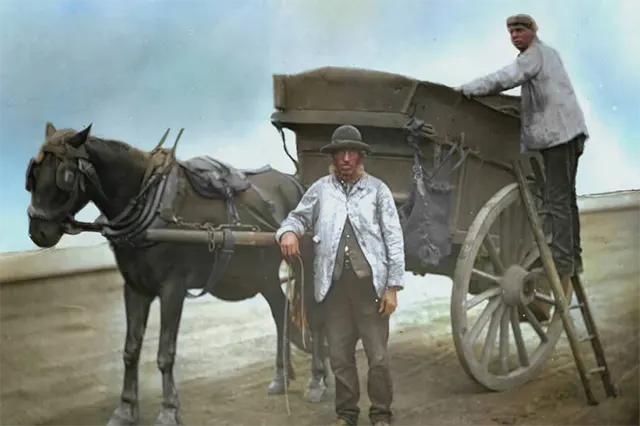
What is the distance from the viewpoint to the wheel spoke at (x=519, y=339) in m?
3.45

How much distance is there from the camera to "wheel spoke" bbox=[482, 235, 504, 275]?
3266 mm

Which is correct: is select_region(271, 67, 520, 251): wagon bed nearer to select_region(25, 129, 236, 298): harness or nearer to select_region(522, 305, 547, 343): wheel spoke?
select_region(25, 129, 236, 298): harness

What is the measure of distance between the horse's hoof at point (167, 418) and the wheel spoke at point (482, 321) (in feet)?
3.79

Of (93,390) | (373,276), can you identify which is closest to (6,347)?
(93,390)

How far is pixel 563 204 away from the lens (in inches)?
130

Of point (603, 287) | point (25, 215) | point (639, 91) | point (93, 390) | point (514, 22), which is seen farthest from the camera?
point (603, 287)

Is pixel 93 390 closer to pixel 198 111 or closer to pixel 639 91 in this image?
pixel 198 111

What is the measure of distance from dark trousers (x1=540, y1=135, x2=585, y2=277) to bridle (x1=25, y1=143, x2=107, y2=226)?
177 cm

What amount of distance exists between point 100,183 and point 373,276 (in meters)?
0.98

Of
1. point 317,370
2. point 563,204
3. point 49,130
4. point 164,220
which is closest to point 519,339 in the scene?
point 563,204

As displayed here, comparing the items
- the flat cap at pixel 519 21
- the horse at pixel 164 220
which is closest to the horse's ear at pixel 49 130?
the horse at pixel 164 220

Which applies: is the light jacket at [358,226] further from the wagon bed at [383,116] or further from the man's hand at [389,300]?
the wagon bed at [383,116]

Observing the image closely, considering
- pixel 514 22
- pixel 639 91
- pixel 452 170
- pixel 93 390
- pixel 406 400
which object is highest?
pixel 514 22

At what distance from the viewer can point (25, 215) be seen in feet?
8.85
